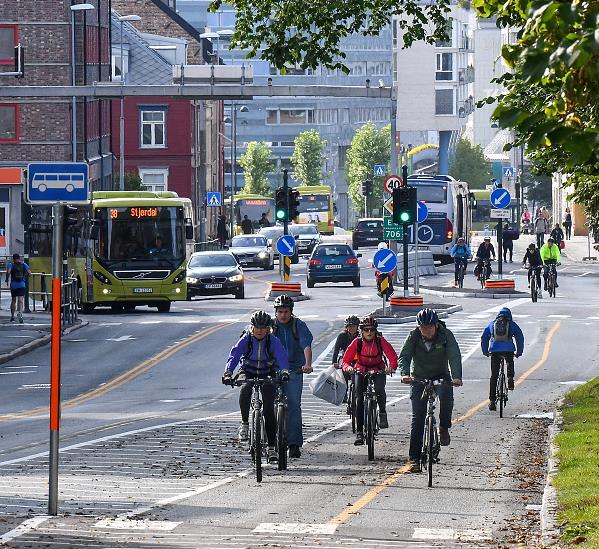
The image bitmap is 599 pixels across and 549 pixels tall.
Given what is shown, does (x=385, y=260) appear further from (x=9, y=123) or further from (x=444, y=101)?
(x=444, y=101)

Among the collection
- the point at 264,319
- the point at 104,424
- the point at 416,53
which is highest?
the point at 416,53

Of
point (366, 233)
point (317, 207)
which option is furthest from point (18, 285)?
point (317, 207)

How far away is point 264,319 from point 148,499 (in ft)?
7.36

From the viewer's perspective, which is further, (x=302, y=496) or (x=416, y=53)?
(x=416, y=53)

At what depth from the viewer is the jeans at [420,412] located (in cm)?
1661

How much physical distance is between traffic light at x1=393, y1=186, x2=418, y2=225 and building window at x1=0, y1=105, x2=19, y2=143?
31.6 meters

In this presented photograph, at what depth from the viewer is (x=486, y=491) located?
15609 millimetres

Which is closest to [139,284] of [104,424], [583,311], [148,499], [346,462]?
[583,311]

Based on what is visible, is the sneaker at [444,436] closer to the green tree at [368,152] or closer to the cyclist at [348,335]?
the cyclist at [348,335]

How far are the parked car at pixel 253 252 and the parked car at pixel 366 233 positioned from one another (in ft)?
50.1

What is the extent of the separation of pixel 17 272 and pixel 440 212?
30.6 meters

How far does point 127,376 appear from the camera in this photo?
3161 centimetres

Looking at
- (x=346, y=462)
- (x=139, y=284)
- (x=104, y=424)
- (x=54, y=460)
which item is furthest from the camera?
(x=139, y=284)

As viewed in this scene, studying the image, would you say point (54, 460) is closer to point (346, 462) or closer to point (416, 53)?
point (346, 462)
